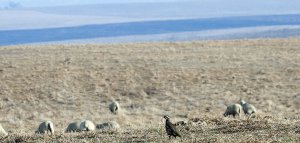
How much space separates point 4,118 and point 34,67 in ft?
44.7

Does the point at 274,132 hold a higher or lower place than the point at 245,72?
higher

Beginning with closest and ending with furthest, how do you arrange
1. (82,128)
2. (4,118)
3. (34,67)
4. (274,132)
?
(274,132) < (82,128) < (4,118) < (34,67)

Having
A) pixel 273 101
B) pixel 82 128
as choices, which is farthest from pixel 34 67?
pixel 82 128

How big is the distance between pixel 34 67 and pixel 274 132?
3308cm

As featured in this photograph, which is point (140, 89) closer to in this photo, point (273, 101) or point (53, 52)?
point (273, 101)

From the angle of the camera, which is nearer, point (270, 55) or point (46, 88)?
point (46, 88)

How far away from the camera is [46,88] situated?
44.4 meters

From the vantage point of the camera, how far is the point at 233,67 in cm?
4922

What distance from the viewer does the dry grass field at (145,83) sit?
37.5 m

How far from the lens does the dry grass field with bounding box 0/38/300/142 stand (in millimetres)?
37469

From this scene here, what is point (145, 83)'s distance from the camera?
44.8m

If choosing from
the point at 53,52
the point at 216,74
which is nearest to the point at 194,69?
the point at 216,74

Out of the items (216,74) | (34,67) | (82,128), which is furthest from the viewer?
(34,67)

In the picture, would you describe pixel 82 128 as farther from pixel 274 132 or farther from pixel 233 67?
pixel 233 67
